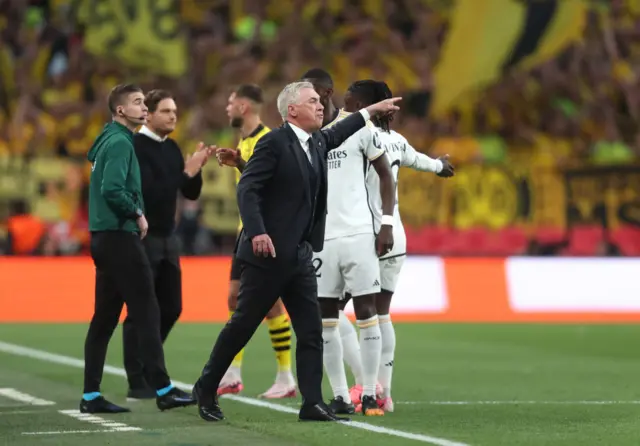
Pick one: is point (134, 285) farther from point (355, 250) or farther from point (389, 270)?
point (389, 270)

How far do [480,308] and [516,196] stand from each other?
12.0 m

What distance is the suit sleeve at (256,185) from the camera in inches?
347

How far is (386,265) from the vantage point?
405 inches

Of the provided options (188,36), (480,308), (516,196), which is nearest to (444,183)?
(516,196)

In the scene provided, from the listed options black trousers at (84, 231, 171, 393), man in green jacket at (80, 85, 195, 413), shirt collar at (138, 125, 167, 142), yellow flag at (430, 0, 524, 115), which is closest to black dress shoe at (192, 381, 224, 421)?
man in green jacket at (80, 85, 195, 413)

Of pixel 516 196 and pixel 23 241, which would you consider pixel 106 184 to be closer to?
pixel 23 241

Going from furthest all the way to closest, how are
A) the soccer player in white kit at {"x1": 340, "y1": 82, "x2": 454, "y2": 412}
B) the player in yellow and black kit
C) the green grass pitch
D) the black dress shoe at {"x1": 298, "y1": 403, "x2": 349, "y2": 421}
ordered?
the player in yellow and black kit
the soccer player in white kit at {"x1": 340, "y1": 82, "x2": 454, "y2": 412}
the black dress shoe at {"x1": 298, "y1": 403, "x2": 349, "y2": 421}
the green grass pitch

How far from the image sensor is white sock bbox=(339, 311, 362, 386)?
1044 cm

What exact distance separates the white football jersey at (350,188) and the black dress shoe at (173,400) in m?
1.51

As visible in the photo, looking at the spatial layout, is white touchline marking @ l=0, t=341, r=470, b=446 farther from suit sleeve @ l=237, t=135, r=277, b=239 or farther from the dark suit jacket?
suit sleeve @ l=237, t=135, r=277, b=239

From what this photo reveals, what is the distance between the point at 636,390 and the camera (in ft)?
38.5

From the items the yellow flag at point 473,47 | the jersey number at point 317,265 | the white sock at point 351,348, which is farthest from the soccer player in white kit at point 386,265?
the yellow flag at point 473,47

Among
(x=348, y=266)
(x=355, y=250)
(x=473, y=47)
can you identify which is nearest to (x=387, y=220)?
(x=355, y=250)

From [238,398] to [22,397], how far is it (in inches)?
67.0
